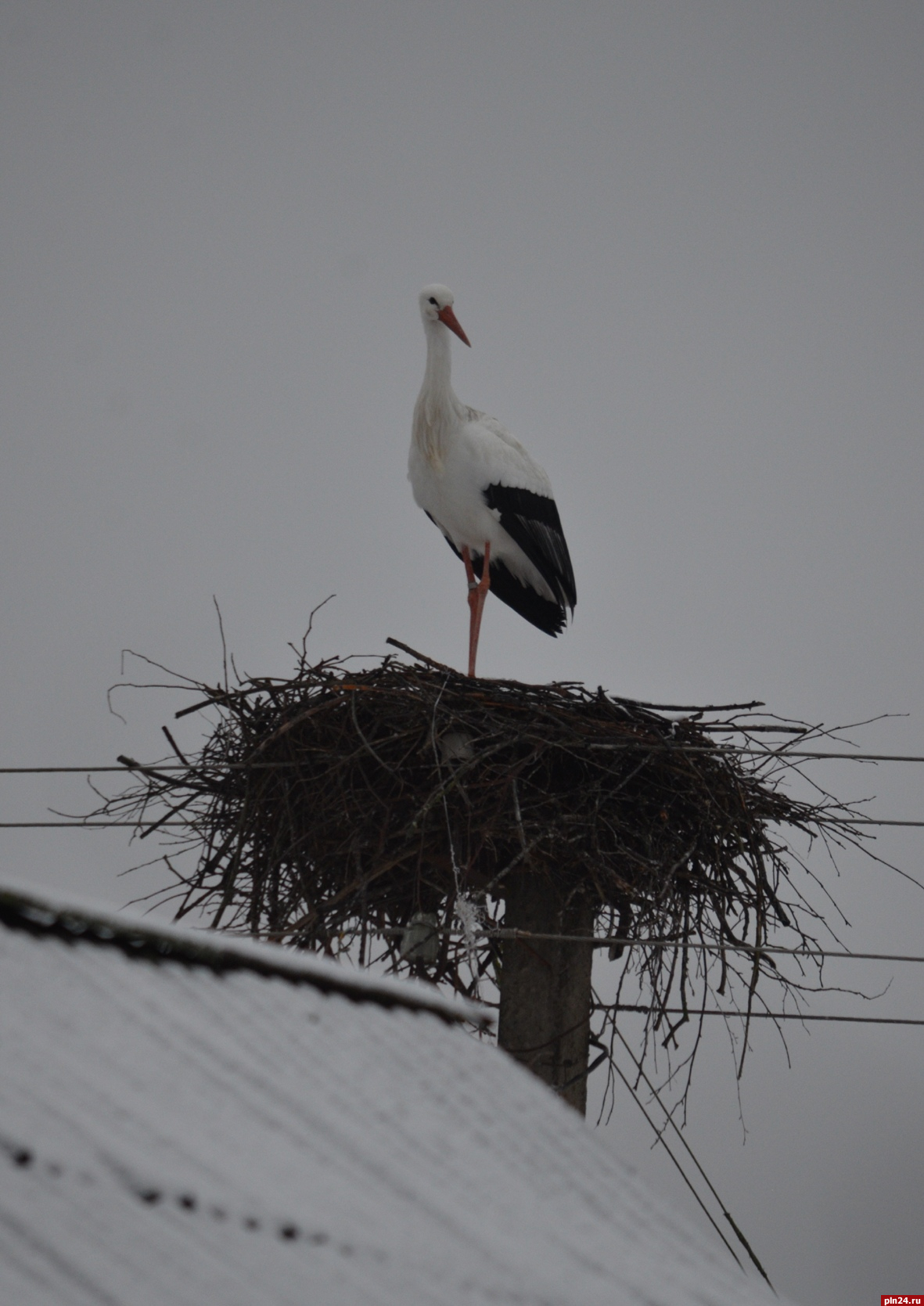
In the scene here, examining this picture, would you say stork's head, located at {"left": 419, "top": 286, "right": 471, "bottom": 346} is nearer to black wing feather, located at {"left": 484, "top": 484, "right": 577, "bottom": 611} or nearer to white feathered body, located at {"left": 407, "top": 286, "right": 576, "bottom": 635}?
white feathered body, located at {"left": 407, "top": 286, "right": 576, "bottom": 635}

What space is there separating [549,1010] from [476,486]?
3575 mm

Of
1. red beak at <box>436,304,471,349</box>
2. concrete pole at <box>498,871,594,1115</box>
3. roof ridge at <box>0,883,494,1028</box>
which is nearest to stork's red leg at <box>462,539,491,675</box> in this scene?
red beak at <box>436,304,471,349</box>

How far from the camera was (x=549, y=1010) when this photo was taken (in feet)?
13.0

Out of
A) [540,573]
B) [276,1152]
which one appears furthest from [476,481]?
[276,1152]

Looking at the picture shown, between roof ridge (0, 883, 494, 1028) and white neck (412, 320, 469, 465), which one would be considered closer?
roof ridge (0, 883, 494, 1028)

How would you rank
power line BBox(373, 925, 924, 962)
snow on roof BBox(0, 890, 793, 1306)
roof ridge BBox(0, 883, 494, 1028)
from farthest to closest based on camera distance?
power line BBox(373, 925, 924, 962) < roof ridge BBox(0, 883, 494, 1028) < snow on roof BBox(0, 890, 793, 1306)

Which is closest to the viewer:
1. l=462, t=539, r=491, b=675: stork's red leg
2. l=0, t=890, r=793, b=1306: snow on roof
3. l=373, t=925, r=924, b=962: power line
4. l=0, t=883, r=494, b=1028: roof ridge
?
l=0, t=890, r=793, b=1306: snow on roof

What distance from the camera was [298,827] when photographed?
4.57 metres

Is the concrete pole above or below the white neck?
below

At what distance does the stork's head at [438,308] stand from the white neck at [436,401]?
3 cm

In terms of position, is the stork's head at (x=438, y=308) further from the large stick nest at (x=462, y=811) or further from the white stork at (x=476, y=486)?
the large stick nest at (x=462, y=811)

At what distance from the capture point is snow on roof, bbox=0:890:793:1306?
3.63 feet

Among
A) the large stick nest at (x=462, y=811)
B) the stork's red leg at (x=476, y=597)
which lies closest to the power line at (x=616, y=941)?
the large stick nest at (x=462, y=811)

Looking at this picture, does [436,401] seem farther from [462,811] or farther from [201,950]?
[201,950]
